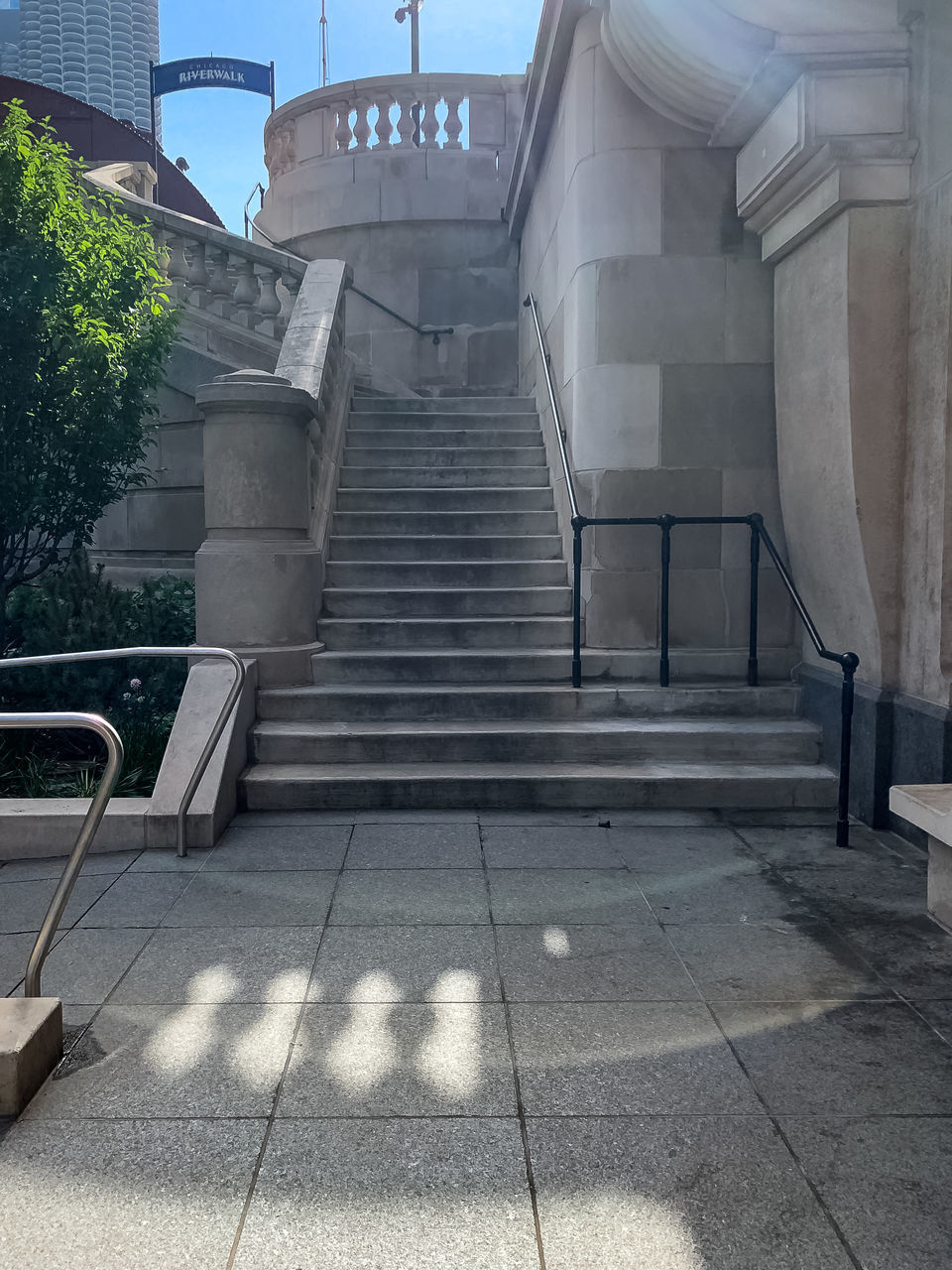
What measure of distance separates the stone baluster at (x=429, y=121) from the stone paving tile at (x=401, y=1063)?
43.0 ft

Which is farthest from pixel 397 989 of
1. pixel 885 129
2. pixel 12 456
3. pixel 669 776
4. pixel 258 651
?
pixel 12 456

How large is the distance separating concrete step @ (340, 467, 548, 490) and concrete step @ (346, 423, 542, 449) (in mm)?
654

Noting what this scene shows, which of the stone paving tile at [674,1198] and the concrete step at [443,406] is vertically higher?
the concrete step at [443,406]

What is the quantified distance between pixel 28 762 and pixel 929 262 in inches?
234

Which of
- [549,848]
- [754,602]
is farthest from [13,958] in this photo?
[754,602]

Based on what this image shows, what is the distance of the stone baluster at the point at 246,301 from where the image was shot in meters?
10.8

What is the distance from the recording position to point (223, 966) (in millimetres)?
3840

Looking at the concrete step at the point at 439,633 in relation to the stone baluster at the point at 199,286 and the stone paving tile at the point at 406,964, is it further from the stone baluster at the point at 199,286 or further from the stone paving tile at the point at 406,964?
the stone baluster at the point at 199,286

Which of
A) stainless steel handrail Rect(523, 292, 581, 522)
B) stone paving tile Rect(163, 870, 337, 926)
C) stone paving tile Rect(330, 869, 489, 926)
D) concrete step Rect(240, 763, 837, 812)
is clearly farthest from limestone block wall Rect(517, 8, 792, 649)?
stone paving tile Rect(163, 870, 337, 926)

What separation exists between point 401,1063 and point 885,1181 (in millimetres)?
1400

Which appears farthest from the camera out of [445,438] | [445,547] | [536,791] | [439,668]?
[445,438]

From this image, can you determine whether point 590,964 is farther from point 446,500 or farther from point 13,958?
point 446,500

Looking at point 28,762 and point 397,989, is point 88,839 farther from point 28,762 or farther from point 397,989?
point 28,762

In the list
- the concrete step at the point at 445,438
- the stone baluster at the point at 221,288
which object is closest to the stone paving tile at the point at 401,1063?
the concrete step at the point at 445,438
